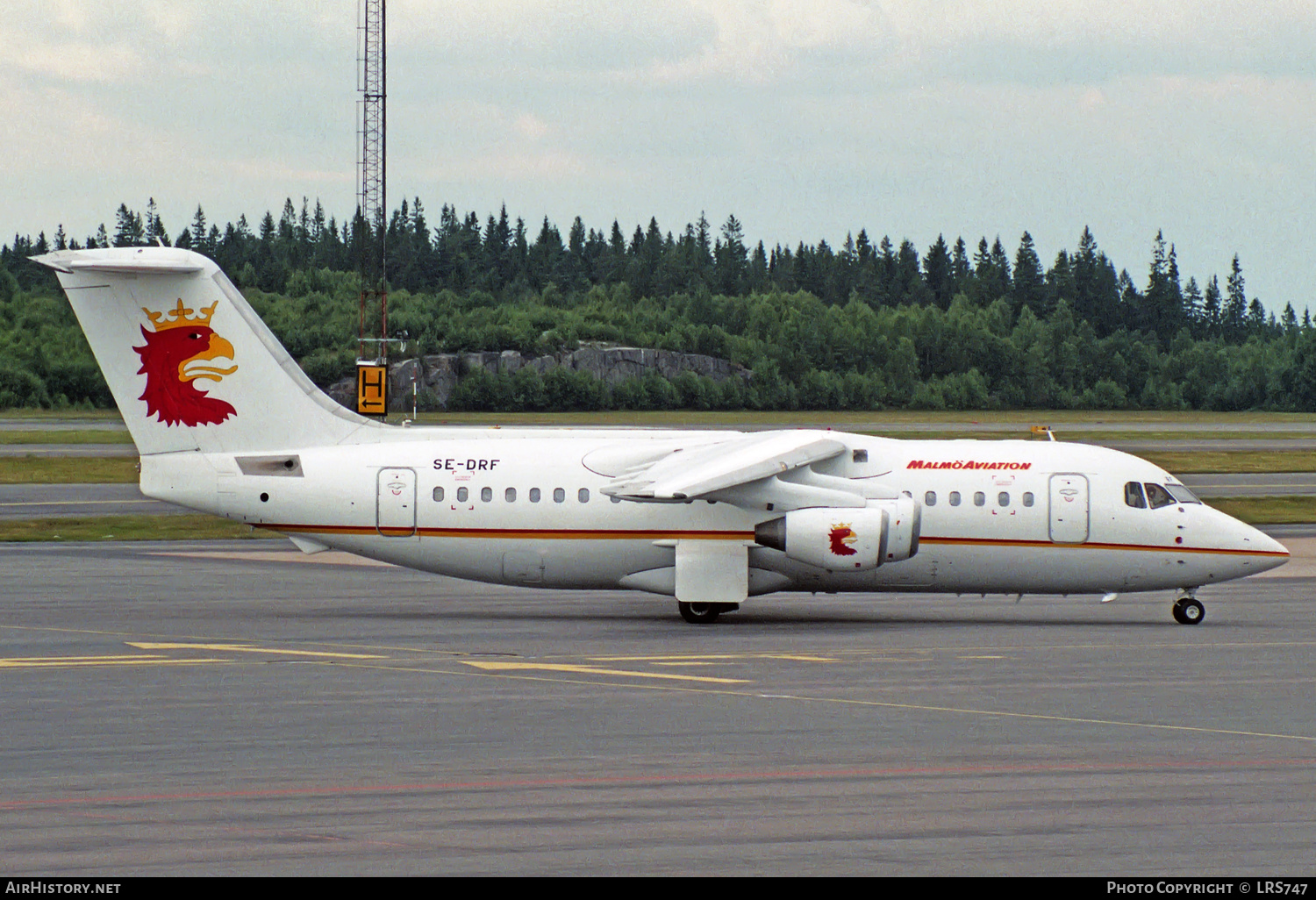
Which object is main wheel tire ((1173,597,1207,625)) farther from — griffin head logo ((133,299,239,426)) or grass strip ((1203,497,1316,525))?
grass strip ((1203,497,1316,525))

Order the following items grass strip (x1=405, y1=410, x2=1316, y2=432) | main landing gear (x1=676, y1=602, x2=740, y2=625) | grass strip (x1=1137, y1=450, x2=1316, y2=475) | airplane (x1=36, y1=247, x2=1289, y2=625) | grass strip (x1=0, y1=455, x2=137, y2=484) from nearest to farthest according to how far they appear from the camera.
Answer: airplane (x1=36, y1=247, x2=1289, y2=625) < main landing gear (x1=676, y1=602, x2=740, y2=625) < grass strip (x1=0, y1=455, x2=137, y2=484) < grass strip (x1=1137, y1=450, x2=1316, y2=475) < grass strip (x1=405, y1=410, x2=1316, y2=432)

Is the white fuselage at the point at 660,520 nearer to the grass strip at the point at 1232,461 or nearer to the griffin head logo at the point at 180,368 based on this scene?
the griffin head logo at the point at 180,368

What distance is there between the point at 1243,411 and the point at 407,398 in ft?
267

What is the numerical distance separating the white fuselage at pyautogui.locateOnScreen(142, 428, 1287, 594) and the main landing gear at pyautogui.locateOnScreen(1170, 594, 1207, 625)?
20.2 inches

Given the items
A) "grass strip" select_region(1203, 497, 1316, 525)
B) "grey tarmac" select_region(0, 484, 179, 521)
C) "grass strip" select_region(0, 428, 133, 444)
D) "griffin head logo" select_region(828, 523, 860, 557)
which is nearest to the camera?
"griffin head logo" select_region(828, 523, 860, 557)

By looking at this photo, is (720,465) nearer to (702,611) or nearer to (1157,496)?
(702,611)

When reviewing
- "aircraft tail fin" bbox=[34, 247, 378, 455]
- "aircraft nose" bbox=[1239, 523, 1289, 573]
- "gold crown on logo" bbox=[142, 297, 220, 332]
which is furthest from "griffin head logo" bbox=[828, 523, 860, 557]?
"gold crown on logo" bbox=[142, 297, 220, 332]

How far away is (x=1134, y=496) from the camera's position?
3045cm

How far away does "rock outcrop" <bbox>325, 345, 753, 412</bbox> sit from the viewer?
134250mm

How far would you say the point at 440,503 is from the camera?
30297mm

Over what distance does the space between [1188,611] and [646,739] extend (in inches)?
589

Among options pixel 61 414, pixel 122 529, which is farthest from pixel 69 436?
pixel 122 529

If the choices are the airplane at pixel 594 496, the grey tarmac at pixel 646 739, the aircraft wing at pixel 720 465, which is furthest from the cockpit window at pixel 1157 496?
the aircraft wing at pixel 720 465

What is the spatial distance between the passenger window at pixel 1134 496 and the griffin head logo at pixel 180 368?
16204mm
